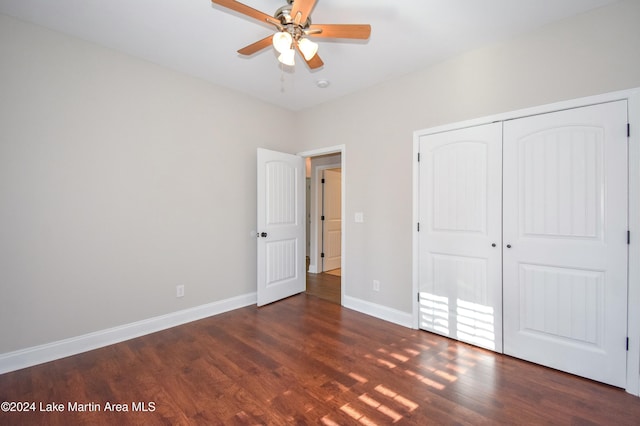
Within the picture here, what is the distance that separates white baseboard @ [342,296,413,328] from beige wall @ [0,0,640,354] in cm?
10

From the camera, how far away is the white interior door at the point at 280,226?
3.63 metres

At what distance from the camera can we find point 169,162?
3.00 meters

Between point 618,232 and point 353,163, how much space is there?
8.09 ft

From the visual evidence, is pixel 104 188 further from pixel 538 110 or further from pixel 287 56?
pixel 538 110

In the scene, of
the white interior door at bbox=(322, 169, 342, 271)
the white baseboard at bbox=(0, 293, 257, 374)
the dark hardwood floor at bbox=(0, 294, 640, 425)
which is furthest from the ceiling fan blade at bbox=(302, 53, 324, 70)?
the white interior door at bbox=(322, 169, 342, 271)

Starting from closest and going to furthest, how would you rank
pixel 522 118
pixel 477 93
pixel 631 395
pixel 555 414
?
1. pixel 555 414
2. pixel 631 395
3. pixel 522 118
4. pixel 477 93

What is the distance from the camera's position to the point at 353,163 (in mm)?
3551

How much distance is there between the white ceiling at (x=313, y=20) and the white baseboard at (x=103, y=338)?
2.69m

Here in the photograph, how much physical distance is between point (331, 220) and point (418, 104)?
10.4 ft

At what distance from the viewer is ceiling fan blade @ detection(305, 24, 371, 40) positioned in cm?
185

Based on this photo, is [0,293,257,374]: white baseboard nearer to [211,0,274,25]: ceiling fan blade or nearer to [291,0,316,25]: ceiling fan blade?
[211,0,274,25]: ceiling fan blade

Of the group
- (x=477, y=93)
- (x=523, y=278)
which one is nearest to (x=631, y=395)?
(x=523, y=278)

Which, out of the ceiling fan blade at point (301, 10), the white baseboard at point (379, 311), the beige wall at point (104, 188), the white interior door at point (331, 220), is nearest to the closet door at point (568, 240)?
the white baseboard at point (379, 311)

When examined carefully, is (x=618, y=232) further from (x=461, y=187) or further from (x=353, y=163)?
(x=353, y=163)
